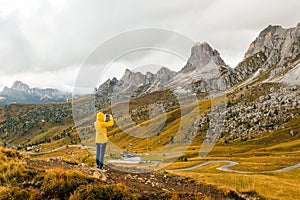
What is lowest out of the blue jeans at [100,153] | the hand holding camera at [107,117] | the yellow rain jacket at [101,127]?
the blue jeans at [100,153]

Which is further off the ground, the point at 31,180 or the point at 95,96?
the point at 95,96

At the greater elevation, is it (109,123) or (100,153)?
(109,123)

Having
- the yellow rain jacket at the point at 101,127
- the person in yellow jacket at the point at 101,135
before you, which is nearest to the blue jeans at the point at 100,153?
the person in yellow jacket at the point at 101,135

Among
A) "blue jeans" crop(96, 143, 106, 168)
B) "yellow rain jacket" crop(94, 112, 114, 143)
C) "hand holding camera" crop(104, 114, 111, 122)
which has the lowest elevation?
"blue jeans" crop(96, 143, 106, 168)

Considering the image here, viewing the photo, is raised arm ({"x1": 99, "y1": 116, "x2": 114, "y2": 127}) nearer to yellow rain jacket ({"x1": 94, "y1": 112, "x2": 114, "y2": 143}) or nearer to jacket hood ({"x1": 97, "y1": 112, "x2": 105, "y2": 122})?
yellow rain jacket ({"x1": 94, "y1": 112, "x2": 114, "y2": 143})

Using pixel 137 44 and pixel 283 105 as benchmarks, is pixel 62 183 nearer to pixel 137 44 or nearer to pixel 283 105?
pixel 137 44

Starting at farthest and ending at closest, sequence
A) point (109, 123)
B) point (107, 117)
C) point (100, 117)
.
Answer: point (100, 117), point (107, 117), point (109, 123)

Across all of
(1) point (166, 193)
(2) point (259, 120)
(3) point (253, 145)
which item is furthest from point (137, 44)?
(2) point (259, 120)

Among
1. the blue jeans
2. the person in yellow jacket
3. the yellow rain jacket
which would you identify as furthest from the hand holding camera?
the blue jeans

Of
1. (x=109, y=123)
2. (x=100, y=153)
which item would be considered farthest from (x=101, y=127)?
(x=100, y=153)

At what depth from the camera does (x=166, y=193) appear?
12562 millimetres

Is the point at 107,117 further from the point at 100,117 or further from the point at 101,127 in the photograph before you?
the point at 101,127

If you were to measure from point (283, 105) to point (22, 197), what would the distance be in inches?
7472

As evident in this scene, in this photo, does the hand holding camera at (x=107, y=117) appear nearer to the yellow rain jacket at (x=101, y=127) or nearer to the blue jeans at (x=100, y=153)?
the yellow rain jacket at (x=101, y=127)
